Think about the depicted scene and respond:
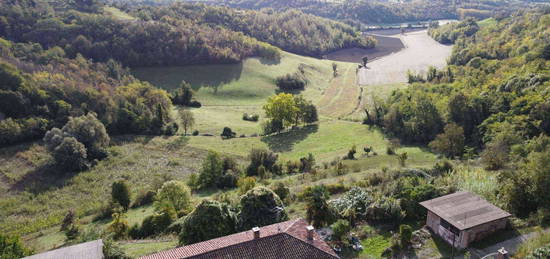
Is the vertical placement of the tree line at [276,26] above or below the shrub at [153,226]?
above

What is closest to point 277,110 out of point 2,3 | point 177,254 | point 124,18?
point 177,254

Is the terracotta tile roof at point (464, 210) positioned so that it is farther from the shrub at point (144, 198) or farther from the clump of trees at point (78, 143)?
the clump of trees at point (78, 143)

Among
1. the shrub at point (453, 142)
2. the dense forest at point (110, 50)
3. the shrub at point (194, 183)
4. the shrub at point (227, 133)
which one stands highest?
the dense forest at point (110, 50)

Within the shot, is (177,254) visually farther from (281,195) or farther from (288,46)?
(288,46)

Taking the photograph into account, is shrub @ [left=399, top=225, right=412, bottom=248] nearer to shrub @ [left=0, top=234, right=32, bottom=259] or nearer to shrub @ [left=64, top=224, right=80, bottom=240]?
shrub @ [left=0, top=234, right=32, bottom=259]

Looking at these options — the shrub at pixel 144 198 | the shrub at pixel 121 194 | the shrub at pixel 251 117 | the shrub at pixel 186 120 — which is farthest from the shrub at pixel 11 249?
the shrub at pixel 251 117

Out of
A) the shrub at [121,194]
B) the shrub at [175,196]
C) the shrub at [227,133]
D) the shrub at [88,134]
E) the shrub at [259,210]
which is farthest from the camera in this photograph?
the shrub at [227,133]

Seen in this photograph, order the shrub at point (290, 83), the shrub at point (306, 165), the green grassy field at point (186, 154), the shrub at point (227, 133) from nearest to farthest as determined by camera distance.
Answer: the green grassy field at point (186, 154)
the shrub at point (306, 165)
the shrub at point (227, 133)
the shrub at point (290, 83)

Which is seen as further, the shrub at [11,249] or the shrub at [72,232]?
the shrub at [72,232]
